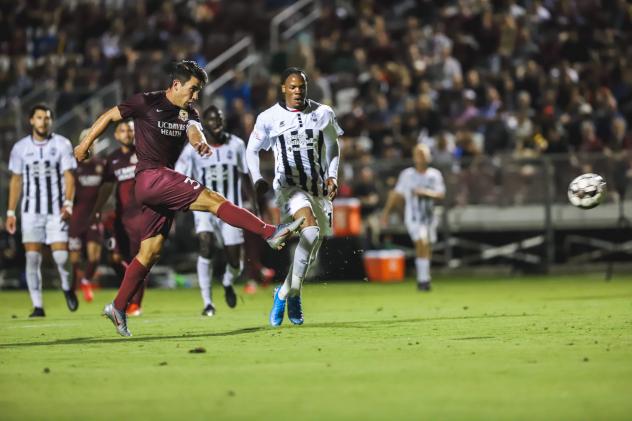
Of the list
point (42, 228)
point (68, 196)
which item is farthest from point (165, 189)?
point (42, 228)

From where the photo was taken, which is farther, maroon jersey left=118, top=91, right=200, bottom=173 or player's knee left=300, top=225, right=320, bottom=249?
player's knee left=300, top=225, right=320, bottom=249

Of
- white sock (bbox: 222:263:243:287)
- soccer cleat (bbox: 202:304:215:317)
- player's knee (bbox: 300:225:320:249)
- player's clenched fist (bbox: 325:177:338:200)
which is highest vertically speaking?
player's clenched fist (bbox: 325:177:338:200)

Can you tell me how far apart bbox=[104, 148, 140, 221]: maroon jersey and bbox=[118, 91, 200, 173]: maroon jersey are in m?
4.09

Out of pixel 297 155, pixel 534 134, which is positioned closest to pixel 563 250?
pixel 534 134

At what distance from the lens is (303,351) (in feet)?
30.5

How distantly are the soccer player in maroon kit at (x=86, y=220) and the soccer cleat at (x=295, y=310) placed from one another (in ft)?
22.8

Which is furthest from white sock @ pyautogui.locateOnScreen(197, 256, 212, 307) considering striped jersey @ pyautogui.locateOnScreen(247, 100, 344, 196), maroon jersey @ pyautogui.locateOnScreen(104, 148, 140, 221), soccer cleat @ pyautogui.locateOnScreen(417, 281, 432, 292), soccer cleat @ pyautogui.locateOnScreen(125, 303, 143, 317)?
soccer cleat @ pyautogui.locateOnScreen(417, 281, 432, 292)

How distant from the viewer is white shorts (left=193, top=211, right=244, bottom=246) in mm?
14711

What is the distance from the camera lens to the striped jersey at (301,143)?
38.3 feet

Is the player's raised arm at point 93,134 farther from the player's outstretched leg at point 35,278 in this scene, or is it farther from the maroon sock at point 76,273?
the maroon sock at point 76,273

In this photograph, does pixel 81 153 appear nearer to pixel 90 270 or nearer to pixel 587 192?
pixel 587 192

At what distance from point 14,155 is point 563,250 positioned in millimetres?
12189

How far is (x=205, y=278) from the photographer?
575 inches

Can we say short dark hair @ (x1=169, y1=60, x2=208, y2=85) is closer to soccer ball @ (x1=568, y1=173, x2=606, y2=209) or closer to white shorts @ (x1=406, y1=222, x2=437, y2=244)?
soccer ball @ (x1=568, y1=173, x2=606, y2=209)
